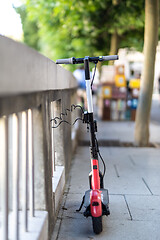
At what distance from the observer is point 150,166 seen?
263 inches

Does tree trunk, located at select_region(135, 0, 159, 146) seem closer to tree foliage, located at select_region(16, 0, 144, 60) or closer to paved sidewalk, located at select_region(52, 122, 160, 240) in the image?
paved sidewalk, located at select_region(52, 122, 160, 240)

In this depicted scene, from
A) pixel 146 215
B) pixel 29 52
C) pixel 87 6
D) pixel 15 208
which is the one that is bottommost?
pixel 146 215

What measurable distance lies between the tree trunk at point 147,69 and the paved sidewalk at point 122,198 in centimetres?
79

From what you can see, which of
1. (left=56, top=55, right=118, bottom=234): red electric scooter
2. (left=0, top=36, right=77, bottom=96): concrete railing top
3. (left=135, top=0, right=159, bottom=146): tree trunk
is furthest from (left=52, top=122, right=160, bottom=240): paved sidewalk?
(left=0, top=36, right=77, bottom=96): concrete railing top

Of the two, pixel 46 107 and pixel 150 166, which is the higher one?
pixel 46 107

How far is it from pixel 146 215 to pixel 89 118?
4.01ft

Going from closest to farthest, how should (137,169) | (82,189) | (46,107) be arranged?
(46,107) < (82,189) < (137,169)

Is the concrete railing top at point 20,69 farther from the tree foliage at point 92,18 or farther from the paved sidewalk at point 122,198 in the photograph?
the tree foliage at point 92,18

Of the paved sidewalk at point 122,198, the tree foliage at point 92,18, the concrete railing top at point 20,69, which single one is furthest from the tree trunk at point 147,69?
the concrete railing top at point 20,69

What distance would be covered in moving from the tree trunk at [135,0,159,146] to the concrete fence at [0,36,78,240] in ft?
16.5

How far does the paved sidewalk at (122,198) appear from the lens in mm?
3660

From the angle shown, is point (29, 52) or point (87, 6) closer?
point (29, 52)

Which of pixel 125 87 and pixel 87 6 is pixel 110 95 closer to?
pixel 125 87

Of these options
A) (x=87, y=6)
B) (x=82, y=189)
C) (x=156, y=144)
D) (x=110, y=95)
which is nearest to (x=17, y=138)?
(x=82, y=189)
